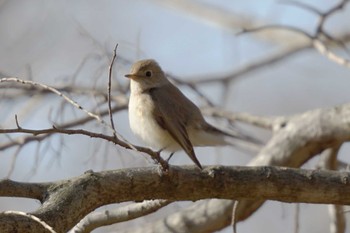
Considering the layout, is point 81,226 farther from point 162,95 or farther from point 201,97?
point 201,97

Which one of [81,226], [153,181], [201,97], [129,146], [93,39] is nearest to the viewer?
[129,146]

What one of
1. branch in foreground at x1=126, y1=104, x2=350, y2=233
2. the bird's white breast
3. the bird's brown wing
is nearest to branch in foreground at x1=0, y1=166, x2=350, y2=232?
the bird's brown wing

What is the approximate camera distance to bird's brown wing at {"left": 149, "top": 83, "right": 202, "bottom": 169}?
4.08m

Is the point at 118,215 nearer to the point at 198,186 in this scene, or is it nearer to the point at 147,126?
the point at 198,186

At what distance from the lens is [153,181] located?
321cm

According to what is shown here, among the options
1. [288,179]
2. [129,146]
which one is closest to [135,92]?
[288,179]

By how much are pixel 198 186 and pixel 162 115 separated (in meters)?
0.93

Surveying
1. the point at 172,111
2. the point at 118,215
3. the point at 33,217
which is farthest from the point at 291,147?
the point at 33,217

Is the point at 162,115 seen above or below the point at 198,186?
above

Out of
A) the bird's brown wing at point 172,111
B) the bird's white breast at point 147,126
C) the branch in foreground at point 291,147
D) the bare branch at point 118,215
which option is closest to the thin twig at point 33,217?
the bare branch at point 118,215

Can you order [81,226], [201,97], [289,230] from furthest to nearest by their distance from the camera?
1. [289,230]
2. [201,97]
3. [81,226]

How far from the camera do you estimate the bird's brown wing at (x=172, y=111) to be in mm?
4078

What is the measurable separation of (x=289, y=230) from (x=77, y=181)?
484cm

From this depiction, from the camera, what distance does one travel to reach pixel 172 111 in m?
4.24
